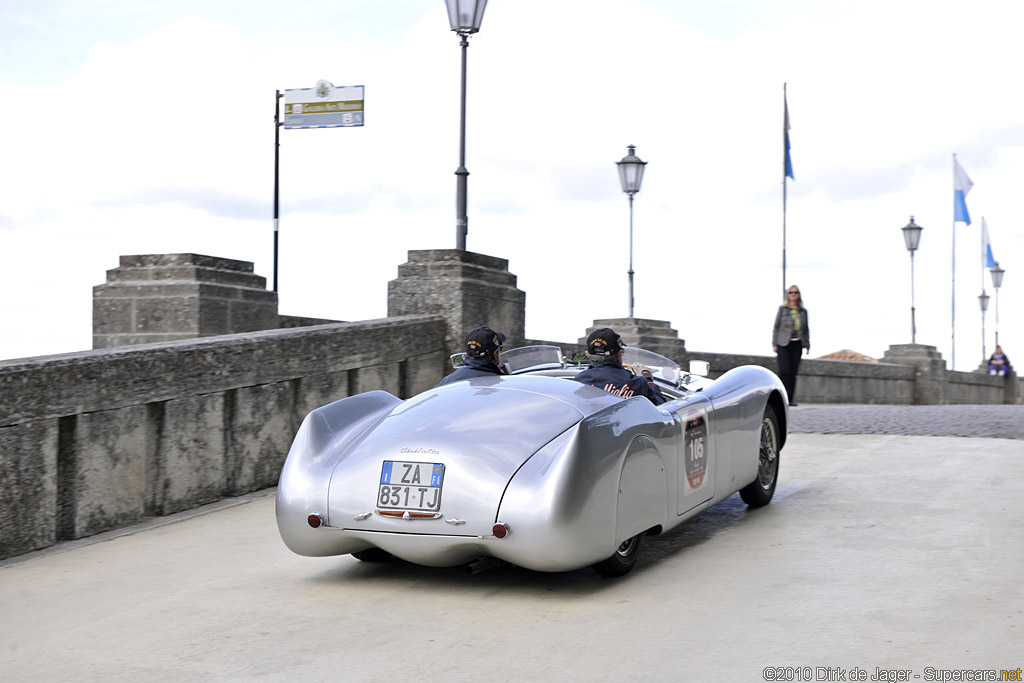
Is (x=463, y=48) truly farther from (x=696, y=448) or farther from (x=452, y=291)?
(x=696, y=448)

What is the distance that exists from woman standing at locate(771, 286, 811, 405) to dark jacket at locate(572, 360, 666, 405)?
10.1 m

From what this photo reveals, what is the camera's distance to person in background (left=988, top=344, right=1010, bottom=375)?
3800 centimetres

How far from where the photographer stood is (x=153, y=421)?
7.34 metres

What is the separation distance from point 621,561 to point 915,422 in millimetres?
7933

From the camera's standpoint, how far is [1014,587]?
485 cm

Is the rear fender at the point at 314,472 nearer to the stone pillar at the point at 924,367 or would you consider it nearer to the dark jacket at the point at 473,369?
the dark jacket at the point at 473,369

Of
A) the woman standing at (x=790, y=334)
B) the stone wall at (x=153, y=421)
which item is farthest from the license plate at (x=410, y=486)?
the woman standing at (x=790, y=334)

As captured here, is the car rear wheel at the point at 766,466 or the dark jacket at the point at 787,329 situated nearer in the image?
the car rear wheel at the point at 766,466

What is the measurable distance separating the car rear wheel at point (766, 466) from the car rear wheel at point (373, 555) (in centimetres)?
239

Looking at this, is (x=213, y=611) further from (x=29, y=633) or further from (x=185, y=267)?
(x=185, y=267)

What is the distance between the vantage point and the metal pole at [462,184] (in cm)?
1231

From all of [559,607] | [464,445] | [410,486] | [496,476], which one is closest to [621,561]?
[559,607]

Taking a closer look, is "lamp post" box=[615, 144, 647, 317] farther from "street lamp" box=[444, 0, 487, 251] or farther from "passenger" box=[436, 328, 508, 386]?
"passenger" box=[436, 328, 508, 386]

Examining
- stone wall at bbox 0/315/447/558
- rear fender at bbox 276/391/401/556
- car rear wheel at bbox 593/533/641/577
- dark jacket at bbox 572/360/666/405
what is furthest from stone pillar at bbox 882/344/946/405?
rear fender at bbox 276/391/401/556
